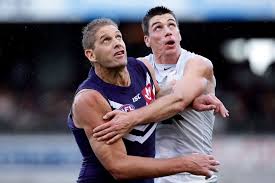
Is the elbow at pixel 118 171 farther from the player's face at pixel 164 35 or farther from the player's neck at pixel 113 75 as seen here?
the player's face at pixel 164 35

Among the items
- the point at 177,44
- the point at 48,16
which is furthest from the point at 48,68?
the point at 177,44

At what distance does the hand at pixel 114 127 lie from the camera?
23.0 feet

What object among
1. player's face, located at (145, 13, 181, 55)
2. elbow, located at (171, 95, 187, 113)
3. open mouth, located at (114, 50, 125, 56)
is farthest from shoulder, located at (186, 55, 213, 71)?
open mouth, located at (114, 50, 125, 56)

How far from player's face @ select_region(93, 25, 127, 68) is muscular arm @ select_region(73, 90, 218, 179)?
1.06ft

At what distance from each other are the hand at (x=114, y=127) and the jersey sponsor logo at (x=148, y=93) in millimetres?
361

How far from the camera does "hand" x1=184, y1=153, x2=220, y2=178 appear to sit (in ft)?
23.0

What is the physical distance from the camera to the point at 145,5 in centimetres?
1788

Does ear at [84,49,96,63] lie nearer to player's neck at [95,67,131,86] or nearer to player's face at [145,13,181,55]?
player's neck at [95,67,131,86]

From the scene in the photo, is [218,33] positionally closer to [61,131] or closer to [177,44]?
[61,131]

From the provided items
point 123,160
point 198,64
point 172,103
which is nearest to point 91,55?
point 172,103

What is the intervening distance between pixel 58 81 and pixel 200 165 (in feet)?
39.7

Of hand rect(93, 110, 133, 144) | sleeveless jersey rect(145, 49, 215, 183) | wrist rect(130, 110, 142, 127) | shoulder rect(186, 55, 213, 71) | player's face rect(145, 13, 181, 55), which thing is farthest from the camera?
player's face rect(145, 13, 181, 55)

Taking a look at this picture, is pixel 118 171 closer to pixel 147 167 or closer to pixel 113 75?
pixel 147 167

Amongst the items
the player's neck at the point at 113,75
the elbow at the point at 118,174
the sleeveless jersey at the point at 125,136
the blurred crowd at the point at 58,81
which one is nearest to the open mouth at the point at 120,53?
the player's neck at the point at 113,75
